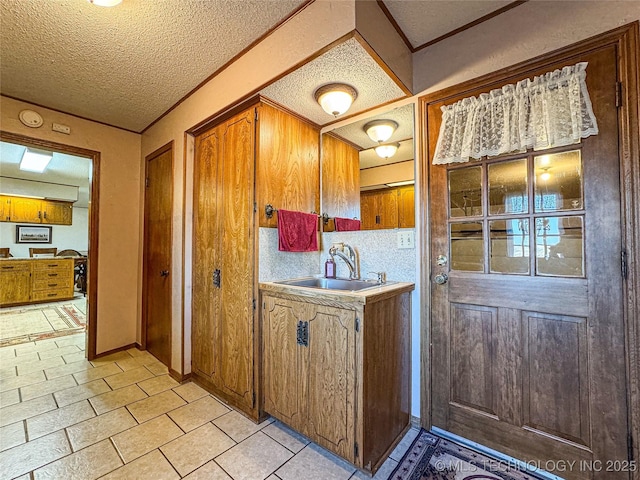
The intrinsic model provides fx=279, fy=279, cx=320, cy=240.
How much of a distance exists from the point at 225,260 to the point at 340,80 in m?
1.47

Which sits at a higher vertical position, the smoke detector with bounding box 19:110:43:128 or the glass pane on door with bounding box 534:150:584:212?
the smoke detector with bounding box 19:110:43:128

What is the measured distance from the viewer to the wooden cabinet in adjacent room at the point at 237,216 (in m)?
1.91

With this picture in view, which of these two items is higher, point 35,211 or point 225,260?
point 35,211

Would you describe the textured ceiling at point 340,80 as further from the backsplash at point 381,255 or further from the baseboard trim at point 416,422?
the baseboard trim at point 416,422

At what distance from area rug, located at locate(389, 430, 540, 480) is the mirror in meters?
1.30

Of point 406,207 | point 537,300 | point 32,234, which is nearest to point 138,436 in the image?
point 406,207

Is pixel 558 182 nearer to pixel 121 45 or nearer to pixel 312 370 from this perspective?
pixel 312 370

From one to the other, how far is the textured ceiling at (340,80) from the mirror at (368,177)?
0.50 feet

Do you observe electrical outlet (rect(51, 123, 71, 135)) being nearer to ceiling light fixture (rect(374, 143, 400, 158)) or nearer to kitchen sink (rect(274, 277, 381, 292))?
kitchen sink (rect(274, 277, 381, 292))

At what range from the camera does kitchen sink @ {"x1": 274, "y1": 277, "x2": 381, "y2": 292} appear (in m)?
1.97

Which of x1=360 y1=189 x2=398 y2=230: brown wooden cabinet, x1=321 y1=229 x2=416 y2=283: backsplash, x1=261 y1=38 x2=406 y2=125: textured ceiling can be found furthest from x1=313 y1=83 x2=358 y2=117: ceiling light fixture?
x1=321 y1=229 x2=416 y2=283: backsplash

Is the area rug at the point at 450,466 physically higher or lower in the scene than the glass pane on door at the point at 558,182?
lower

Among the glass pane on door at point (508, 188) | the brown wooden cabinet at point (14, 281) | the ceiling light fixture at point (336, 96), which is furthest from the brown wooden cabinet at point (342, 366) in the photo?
the brown wooden cabinet at point (14, 281)

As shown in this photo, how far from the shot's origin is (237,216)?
2014 millimetres
